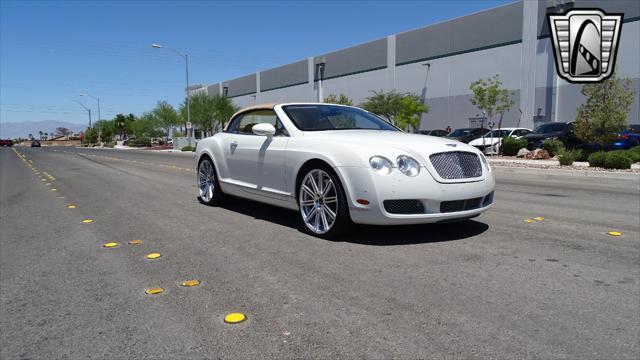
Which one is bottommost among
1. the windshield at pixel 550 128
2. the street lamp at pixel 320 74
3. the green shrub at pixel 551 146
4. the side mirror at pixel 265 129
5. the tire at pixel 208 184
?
the tire at pixel 208 184

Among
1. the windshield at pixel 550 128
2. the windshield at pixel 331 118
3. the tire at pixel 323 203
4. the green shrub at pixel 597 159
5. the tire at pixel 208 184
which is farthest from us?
the windshield at pixel 550 128

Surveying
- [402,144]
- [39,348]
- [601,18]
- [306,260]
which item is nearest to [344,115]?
[402,144]

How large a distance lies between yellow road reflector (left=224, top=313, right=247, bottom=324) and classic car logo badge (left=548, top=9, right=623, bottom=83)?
55.9 feet

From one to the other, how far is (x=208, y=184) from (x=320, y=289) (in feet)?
14.0

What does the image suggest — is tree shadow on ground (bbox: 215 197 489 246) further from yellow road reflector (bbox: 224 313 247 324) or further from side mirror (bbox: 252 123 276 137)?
yellow road reflector (bbox: 224 313 247 324)

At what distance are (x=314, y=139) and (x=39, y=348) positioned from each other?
10.3 feet

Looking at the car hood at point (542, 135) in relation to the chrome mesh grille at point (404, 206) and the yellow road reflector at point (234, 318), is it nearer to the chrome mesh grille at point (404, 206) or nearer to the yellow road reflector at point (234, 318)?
the chrome mesh grille at point (404, 206)

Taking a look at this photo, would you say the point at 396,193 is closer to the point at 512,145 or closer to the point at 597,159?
the point at 597,159

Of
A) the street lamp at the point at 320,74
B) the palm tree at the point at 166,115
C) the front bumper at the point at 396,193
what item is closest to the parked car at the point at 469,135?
the front bumper at the point at 396,193

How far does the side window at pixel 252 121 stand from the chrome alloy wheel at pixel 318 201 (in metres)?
0.86

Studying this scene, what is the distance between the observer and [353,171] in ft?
14.5

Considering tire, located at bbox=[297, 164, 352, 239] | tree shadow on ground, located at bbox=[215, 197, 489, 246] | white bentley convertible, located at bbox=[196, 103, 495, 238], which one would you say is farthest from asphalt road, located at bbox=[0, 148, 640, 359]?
white bentley convertible, located at bbox=[196, 103, 495, 238]

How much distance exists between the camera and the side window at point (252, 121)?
18.8 feet

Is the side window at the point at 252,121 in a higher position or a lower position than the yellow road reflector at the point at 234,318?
higher
